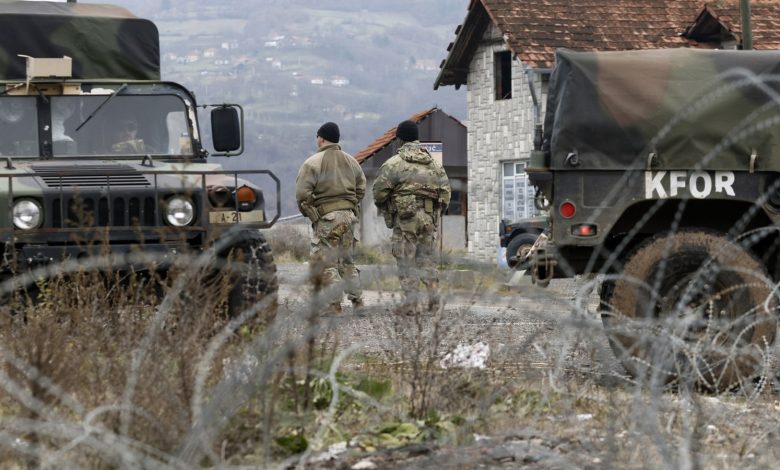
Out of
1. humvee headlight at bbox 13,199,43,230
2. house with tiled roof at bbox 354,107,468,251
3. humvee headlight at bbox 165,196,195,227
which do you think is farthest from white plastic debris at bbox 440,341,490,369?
house with tiled roof at bbox 354,107,468,251

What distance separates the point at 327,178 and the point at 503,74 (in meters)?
22.0

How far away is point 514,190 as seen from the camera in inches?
1315

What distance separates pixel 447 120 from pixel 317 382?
2103 inches

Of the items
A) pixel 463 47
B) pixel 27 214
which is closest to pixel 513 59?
pixel 463 47

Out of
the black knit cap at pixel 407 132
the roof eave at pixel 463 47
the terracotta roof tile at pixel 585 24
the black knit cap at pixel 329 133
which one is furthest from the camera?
the roof eave at pixel 463 47

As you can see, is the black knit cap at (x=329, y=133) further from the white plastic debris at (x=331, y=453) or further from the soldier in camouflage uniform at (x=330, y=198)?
the white plastic debris at (x=331, y=453)

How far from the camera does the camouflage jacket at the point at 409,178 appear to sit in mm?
12836

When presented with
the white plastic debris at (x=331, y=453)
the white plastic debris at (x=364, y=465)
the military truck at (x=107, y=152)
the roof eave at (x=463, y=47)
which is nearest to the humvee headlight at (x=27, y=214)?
the military truck at (x=107, y=152)

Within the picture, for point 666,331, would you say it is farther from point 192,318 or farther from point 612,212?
point 612,212

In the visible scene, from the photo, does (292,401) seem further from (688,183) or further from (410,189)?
(410,189)

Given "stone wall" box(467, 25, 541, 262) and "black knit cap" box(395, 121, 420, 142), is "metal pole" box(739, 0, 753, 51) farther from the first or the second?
"stone wall" box(467, 25, 541, 262)

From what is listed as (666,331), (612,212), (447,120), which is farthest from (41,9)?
(447,120)

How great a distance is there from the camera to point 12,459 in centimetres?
563

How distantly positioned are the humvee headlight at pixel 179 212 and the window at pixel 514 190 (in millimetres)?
23108
